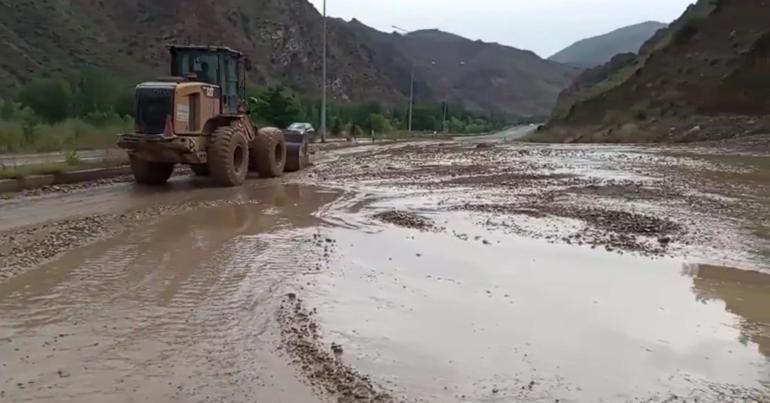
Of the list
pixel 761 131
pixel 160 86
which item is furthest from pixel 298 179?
pixel 761 131

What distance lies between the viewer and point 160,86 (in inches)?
635

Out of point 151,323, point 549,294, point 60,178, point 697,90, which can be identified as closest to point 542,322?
point 549,294

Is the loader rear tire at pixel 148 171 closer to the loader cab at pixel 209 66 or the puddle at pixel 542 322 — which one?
the loader cab at pixel 209 66

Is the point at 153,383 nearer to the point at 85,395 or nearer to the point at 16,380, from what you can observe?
the point at 85,395

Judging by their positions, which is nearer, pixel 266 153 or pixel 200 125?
pixel 200 125

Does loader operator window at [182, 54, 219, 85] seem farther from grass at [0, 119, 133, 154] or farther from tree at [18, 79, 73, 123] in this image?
tree at [18, 79, 73, 123]

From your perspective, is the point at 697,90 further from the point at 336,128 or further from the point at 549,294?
the point at 549,294

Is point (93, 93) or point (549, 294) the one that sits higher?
point (93, 93)

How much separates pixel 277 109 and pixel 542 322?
4906 centimetres

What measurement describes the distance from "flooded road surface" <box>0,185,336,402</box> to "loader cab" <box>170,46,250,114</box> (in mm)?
7951

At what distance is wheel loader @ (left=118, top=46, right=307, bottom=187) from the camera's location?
16.2 metres

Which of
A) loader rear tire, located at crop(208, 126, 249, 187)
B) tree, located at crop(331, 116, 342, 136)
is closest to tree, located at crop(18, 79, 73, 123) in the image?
tree, located at crop(331, 116, 342, 136)

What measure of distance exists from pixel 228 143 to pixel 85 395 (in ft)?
41.0

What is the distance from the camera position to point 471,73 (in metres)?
178
